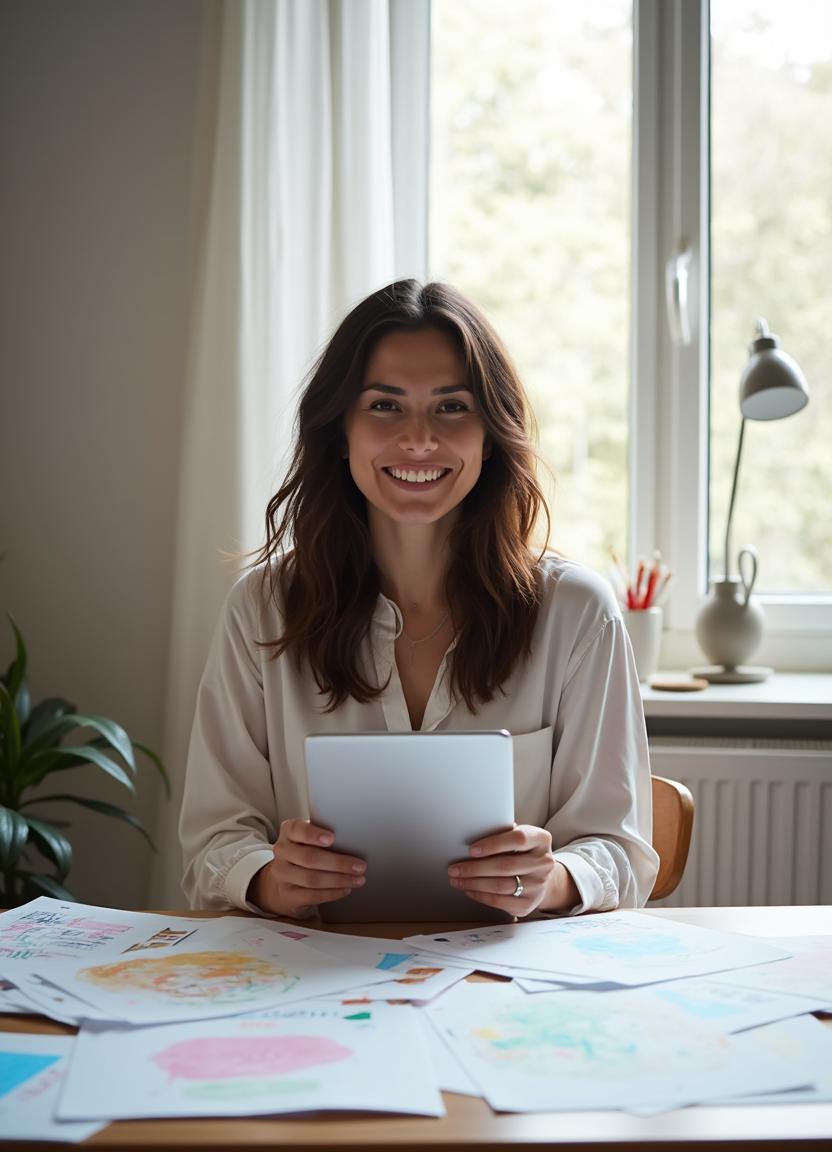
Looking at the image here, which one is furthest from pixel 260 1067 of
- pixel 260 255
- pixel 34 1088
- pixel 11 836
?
pixel 260 255

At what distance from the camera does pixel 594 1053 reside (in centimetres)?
76

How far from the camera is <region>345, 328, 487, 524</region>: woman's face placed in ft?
4.65

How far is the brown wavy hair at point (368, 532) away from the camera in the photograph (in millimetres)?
1421

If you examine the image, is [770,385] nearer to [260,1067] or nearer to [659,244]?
[659,244]

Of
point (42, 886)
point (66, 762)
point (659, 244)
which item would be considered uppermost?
point (659, 244)

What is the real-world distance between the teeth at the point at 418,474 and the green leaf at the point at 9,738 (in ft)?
2.79

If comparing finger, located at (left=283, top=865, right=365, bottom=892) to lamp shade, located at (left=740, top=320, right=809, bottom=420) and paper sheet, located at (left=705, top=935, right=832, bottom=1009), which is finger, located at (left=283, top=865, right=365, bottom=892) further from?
lamp shade, located at (left=740, top=320, right=809, bottom=420)

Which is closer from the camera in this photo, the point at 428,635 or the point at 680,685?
the point at 428,635

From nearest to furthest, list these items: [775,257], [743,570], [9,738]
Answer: [9,738] < [743,570] < [775,257]

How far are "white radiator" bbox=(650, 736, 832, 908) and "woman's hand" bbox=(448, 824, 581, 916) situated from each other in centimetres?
104

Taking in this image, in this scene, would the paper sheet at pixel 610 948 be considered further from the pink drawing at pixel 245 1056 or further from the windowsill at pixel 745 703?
the windowsill at pixel 745 703

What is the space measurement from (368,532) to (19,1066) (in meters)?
0.93

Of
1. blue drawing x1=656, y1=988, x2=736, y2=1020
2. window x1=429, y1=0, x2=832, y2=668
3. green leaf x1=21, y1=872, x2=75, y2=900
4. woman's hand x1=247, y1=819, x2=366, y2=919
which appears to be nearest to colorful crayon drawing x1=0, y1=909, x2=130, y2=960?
woman's hand x1=247, y1=819, x2=366, y2=919

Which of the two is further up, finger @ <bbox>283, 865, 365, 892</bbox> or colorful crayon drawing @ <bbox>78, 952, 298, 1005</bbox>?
finger @ <bbox>283, 865, 365, 892</bbox>
